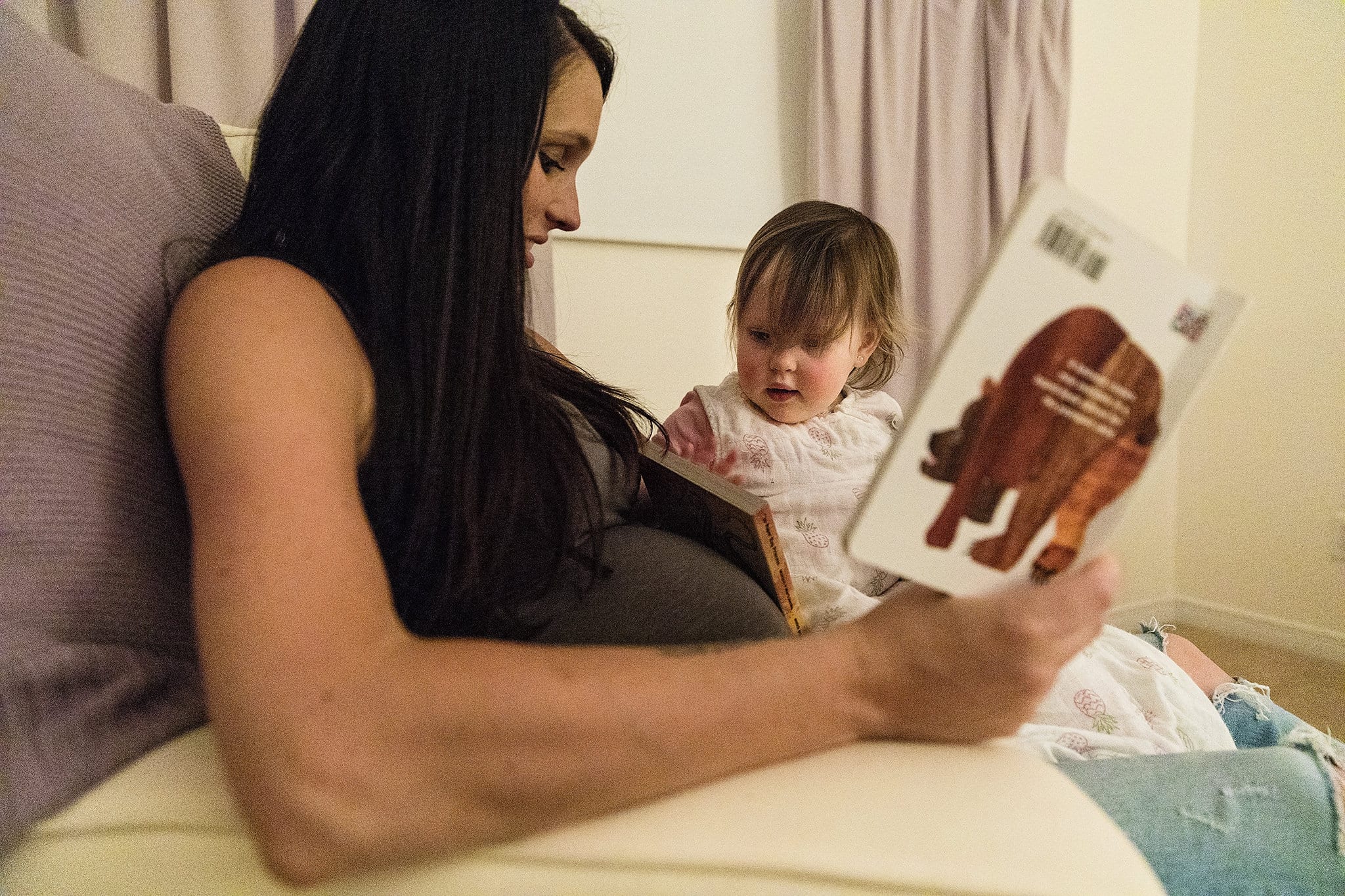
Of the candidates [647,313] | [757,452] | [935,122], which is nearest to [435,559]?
[757,452]

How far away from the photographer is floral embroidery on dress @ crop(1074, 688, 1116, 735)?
33.5 inches

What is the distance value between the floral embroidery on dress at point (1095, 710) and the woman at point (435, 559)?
1.28 feet

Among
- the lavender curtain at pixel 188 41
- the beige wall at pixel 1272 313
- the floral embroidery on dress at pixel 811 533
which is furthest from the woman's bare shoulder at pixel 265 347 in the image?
the beige wall at pixel 1272 313

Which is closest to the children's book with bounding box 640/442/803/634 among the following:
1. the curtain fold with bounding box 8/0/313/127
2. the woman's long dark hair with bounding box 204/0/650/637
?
the woman's long dark hair with bounding box 204/0/650/637

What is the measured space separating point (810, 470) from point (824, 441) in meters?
0.07

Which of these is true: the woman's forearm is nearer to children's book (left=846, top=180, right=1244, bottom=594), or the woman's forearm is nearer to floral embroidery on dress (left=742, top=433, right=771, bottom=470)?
children's book (left=846, top=180, right=1244, bottom=594)

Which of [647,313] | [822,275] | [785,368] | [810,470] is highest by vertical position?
[822,275]

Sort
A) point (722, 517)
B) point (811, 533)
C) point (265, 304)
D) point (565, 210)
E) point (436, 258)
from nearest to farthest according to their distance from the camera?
point (265, 304) → point (436, 258) → point (722, 517) → point (565, 210) → point (811, 533)

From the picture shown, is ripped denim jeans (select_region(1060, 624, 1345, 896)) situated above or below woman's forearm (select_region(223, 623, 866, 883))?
below

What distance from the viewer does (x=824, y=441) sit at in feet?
4.21

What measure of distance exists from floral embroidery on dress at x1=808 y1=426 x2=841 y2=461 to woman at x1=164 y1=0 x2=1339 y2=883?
56cm

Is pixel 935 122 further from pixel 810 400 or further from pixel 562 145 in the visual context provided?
pixel 562 145

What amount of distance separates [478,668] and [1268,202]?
9.11ft

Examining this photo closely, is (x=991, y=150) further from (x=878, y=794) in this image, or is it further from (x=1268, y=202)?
(x=878, y=794)
